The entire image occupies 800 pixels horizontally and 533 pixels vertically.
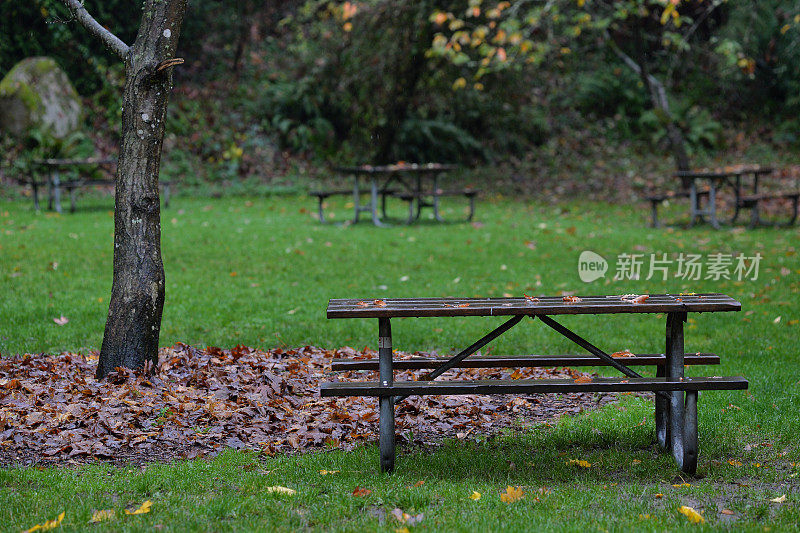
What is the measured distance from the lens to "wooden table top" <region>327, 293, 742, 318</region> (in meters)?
3.93

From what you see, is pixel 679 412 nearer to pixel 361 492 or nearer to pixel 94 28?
pixel 361 492

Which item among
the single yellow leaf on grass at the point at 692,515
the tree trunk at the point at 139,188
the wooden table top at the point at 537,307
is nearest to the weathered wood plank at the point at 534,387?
the wooden table top at the point at 537,307

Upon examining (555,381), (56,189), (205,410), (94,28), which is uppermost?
(94,28)

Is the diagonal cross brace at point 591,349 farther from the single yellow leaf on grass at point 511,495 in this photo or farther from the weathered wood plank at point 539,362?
the single yellow leaf on grass at point 511,495

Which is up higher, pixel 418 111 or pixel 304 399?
pixel 418 111

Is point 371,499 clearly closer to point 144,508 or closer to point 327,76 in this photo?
point 144,508

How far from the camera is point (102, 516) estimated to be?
336 centimetres

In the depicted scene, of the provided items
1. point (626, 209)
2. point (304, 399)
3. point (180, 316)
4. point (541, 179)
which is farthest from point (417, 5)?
point (304, 399)

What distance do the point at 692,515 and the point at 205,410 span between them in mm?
2880

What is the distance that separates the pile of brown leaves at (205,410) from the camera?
14.5 ft

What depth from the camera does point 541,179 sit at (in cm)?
2014

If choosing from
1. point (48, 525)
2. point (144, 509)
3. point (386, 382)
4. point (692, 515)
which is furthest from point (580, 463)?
point (48, 525)

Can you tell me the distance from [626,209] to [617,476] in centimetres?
1329

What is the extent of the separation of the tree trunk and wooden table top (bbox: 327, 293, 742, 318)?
1.87 m
